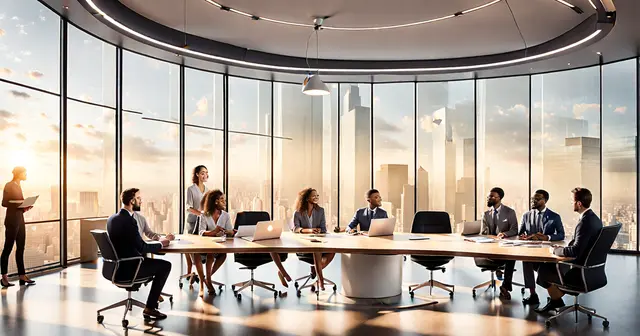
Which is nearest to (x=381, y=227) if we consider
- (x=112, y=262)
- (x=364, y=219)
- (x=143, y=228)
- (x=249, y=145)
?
(x=364, y=219)

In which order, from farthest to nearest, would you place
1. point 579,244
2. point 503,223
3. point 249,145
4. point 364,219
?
point 249,145
point 364,219
point 503,223
point 579,244

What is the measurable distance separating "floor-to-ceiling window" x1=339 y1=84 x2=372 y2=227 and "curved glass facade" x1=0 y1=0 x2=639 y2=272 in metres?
0.02

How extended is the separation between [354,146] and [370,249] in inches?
258

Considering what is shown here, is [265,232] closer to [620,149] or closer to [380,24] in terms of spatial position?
[380,24]

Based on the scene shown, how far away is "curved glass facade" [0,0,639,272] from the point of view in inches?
299

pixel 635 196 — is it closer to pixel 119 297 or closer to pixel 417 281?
pixel 417 281

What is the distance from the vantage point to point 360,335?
4738 millimetres

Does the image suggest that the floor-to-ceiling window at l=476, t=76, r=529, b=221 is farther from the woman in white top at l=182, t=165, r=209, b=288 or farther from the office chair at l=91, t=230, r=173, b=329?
the office chair at l=91, t=230, r=173, b=329

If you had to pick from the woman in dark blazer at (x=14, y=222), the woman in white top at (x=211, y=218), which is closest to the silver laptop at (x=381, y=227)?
the woman in white top at (x=211, y=218)

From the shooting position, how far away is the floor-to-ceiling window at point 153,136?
361 inches

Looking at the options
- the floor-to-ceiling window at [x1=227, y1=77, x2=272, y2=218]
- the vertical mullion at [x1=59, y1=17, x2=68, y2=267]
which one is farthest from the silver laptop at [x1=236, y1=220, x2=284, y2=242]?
the floor-to-ceiling window at [x1=227, y1=77, x2=272, y2=218]

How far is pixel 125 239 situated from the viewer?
4.88 meters

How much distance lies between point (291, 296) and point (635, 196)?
268 inches

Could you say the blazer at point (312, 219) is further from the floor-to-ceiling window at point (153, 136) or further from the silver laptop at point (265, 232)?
the floor-to-ceiling window at point (153, 136)
